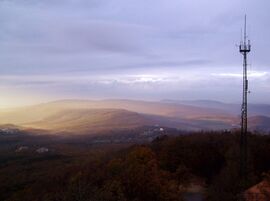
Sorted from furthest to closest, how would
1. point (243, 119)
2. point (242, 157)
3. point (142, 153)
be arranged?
point (142, 153) < point (242, 157) < point (243, 119)

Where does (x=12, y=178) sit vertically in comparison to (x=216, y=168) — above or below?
below

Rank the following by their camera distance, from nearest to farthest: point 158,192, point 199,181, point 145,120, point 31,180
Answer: point 158,192
point 199,181
point 31,180
point 145,120

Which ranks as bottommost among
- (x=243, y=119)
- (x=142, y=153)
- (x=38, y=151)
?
(x=38, y=151)

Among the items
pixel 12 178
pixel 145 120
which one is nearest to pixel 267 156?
pixel 12 178

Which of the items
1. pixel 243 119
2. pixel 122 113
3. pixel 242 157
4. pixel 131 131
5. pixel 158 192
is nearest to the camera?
pixel 158 192

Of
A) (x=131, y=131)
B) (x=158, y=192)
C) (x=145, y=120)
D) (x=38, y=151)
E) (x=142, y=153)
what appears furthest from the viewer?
(x=145, y=120)

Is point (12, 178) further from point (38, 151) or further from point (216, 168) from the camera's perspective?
point (38, 151)

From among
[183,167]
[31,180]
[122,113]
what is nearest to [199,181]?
[183,167]

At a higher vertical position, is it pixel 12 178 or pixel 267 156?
pixel 267 156

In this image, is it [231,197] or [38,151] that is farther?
[38,151]

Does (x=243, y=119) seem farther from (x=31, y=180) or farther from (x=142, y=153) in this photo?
(x=31, y=180)
